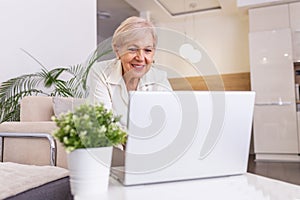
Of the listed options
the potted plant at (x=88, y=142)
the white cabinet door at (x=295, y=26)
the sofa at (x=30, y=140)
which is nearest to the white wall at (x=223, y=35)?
the white cabinet door at (x=295, y=26)

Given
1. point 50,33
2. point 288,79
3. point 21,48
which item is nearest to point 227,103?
point 21,48

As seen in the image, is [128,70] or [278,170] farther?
[278,170]

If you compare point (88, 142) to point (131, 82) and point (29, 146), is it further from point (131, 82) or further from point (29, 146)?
point (29, 146)

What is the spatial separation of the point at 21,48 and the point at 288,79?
3545 mm

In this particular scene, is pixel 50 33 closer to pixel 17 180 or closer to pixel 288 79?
pixel 17 180

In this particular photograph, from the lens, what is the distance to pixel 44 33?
279 cm

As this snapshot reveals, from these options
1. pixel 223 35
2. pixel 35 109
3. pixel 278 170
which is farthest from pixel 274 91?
pixel 35 109

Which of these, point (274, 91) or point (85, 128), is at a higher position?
point (274, 91)

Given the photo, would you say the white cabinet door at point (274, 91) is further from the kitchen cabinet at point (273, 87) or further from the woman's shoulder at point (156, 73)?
the woman's shoulder at point (156, 73)

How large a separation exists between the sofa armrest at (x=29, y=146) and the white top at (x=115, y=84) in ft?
2.10

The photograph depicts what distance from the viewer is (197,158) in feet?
2.54

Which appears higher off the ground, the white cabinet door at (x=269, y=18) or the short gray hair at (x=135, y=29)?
the white cabinet door at (x=269, y=18)

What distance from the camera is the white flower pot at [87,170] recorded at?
651 millimetres

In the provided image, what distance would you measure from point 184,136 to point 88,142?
0.25 m
